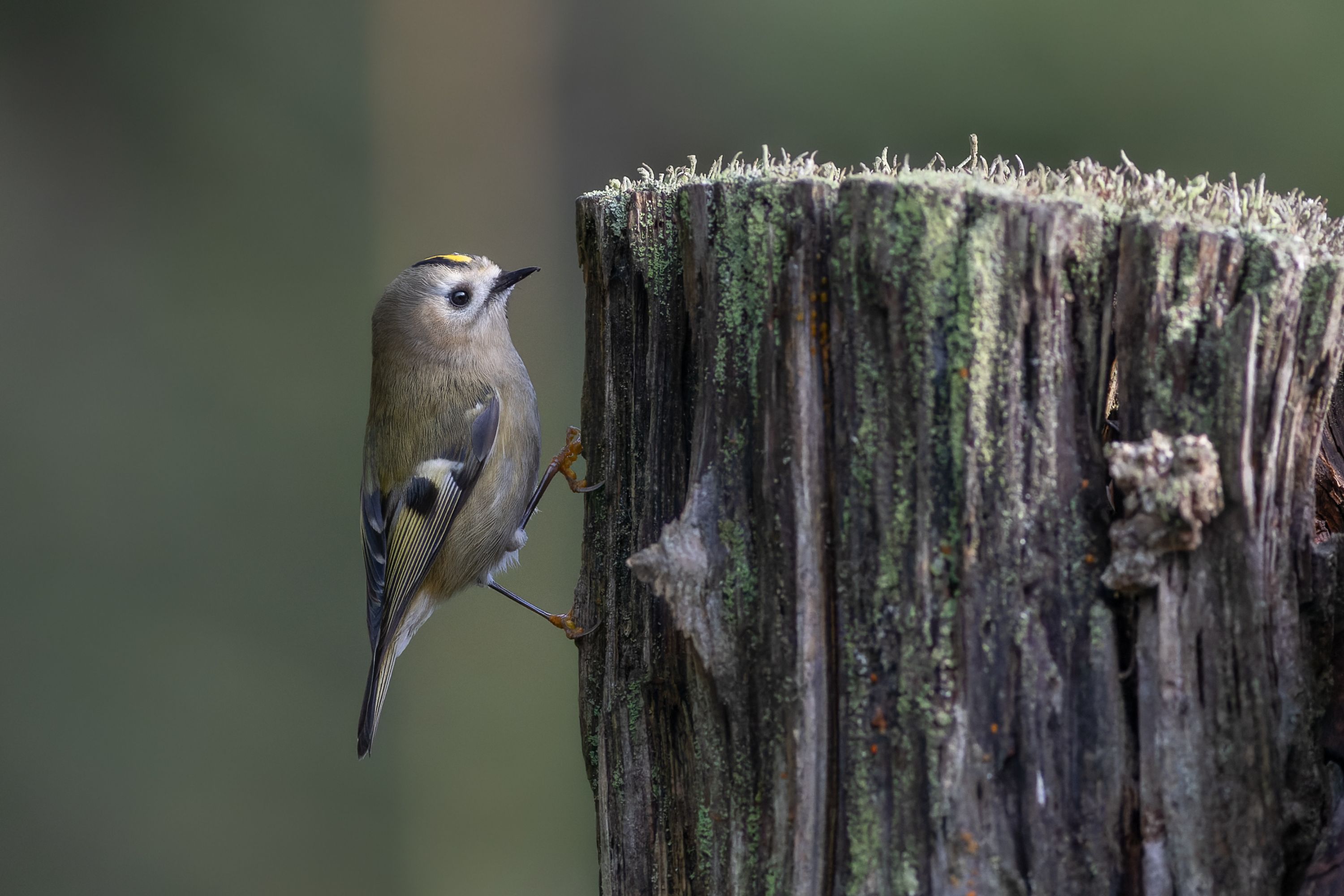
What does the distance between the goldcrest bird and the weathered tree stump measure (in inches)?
54.5

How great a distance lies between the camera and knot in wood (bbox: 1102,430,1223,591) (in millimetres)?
1224

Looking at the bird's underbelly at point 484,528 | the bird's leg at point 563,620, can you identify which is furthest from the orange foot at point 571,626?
the bird's underbelly at point 484,528

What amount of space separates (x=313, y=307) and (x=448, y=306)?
229 cm

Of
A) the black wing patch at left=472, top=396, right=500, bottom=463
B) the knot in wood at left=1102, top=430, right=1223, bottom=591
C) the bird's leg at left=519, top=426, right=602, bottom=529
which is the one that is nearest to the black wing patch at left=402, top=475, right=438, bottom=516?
the black wing patch at left=472, top=396, right=500, bottom=463

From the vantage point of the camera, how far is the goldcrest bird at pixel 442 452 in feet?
9.15

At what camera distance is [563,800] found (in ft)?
15.8

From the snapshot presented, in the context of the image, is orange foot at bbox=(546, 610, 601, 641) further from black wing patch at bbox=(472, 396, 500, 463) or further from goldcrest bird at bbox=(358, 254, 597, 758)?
black wing patch at bbox=(472, 396, 500, 463)

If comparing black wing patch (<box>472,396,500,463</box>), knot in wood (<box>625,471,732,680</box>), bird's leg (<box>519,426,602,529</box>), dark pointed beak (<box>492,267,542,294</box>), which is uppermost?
dark pointed beak (<box>492,267,542,294</box>)

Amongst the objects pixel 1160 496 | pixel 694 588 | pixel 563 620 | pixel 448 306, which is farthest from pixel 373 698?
pixel 1160 496

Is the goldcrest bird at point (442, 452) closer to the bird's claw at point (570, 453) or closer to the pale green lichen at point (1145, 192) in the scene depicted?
the bird's claw at point (570, 453)

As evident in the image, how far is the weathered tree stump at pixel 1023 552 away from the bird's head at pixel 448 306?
1.61 m

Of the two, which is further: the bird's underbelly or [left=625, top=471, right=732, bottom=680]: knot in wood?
the bird's underbelly

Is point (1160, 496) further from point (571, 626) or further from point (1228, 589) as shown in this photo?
point (571, 626)

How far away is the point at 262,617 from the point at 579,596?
329cm
